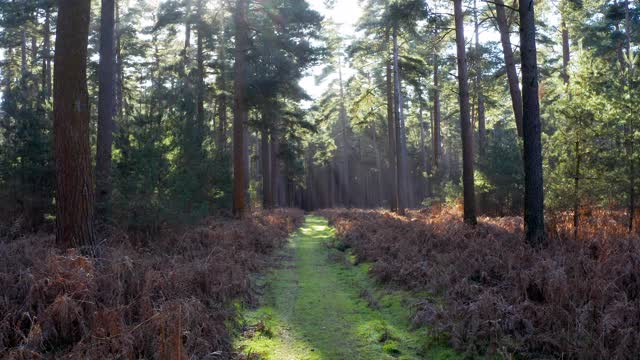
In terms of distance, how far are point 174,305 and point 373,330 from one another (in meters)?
2.66

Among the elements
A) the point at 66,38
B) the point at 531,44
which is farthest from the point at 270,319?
the point at 531,44

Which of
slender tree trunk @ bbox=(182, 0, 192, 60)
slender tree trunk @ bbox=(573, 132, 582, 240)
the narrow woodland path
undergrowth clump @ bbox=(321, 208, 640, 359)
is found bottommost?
the narrow woodland path

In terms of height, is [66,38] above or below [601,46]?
below

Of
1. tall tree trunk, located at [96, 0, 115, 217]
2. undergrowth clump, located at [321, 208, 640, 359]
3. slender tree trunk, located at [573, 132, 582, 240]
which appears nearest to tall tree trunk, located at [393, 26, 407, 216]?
slender tree trunk, located at [573, 132, 582, 240]

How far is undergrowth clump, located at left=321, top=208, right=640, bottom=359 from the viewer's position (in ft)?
14.8

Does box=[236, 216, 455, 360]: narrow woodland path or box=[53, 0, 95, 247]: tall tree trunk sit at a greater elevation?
box=[53, 0, 95, 247]: tall tree trunk

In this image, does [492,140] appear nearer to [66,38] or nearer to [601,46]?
[601,46]

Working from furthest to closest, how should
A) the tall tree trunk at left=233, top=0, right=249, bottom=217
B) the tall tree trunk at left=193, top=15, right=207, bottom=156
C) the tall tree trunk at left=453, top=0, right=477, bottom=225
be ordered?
the tall tree trunk at left=233, top=0, right=249, bottom=217
the tall tree trunk at left=193, top=15, right=207, bottom=156
the tall tree trunk at left=453, top=0, right=477, bottom=225

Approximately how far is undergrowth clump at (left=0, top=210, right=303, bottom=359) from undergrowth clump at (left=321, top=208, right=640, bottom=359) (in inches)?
119

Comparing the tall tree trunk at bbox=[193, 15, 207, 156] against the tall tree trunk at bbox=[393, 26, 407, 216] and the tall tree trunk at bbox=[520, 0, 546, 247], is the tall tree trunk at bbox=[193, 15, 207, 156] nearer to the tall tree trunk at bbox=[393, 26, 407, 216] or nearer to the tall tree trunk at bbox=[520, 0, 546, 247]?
the tall tree trunk at bbox=[393, 26, 407, 216]

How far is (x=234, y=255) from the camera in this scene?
998 centimetres

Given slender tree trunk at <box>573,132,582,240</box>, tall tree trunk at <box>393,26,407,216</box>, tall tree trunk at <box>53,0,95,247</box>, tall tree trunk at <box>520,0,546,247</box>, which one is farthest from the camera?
tall tree trunk at <box>393,26,407,216</box>

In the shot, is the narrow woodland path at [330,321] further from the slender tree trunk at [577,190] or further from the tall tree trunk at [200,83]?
the tall tree trunk at [200,83]

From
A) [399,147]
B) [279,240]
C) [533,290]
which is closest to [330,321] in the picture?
[533,290]
